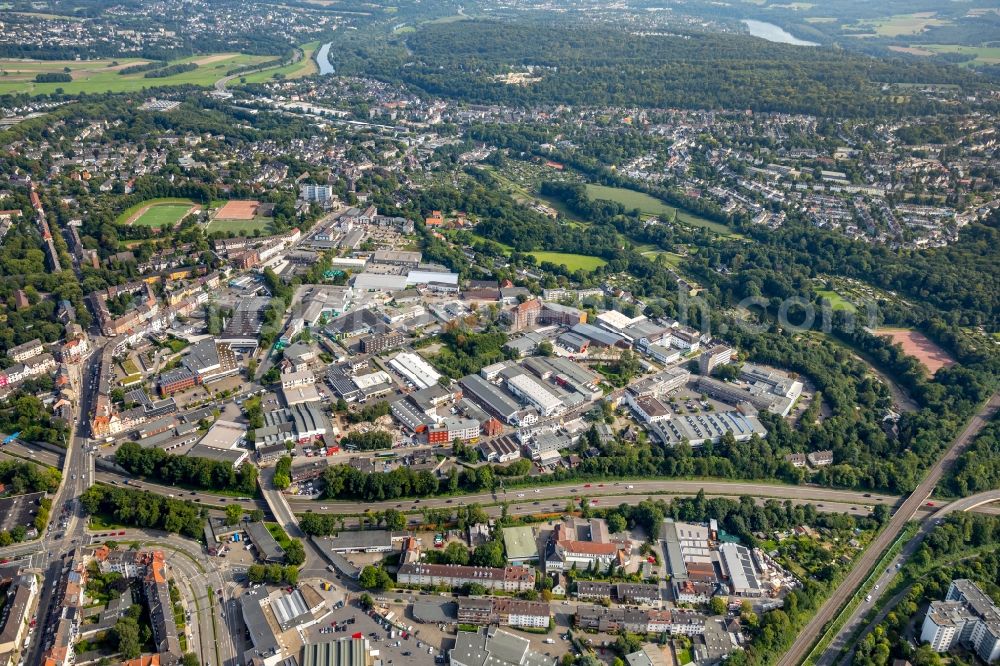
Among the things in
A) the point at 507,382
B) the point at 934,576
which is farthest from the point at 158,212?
the point at 934,576

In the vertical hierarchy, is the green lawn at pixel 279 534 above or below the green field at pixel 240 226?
below

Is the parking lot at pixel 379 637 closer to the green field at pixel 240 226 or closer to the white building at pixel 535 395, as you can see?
the white building at pixel 535 395

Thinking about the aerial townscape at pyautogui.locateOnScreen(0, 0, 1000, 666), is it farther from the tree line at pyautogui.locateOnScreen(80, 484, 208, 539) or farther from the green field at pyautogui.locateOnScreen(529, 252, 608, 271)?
the green field at pyautogui.locateOnScreen(529, 252, 608, 271)

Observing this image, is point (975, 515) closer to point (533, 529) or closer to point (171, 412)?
point (533, 529)

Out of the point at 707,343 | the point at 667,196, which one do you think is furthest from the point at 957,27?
A: the point at 707,343

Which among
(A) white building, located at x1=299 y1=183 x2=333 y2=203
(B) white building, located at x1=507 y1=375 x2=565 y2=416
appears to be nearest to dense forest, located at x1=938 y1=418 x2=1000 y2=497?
(B) white building, located at x1=507 y1=375 x2=565 y2=416

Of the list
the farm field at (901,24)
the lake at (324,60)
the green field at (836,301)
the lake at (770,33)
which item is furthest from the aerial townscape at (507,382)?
the lake at (770,33)

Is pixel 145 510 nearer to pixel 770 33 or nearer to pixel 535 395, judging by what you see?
pixel 535 395
